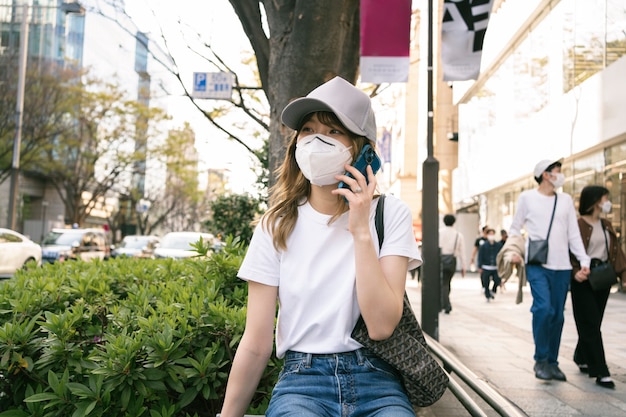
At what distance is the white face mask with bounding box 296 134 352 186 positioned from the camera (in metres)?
2.14

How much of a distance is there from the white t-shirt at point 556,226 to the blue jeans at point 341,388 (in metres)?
4.18

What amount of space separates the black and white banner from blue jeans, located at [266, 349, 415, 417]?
5846mm

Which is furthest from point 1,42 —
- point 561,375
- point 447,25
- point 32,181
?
point 561,375

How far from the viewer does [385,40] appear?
6988 millimetres

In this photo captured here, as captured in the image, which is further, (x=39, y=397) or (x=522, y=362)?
(x=522, y=362)

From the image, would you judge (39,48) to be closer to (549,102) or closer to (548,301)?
(549,102)

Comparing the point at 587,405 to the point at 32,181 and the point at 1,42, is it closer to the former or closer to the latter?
the point at 1,42

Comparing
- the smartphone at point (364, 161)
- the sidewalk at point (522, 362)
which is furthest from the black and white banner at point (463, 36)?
the smartphone at point (364, 161)

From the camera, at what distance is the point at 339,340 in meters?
2.09

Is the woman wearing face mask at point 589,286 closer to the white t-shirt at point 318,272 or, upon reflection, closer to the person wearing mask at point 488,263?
the white t-shirt at point 318,272

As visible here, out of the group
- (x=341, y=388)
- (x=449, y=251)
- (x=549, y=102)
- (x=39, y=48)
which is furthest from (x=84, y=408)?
(x=39, y=48)

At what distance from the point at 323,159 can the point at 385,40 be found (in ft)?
16.9

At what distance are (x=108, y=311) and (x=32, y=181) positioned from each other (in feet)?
166

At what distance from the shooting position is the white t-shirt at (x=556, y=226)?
5.86 metres
